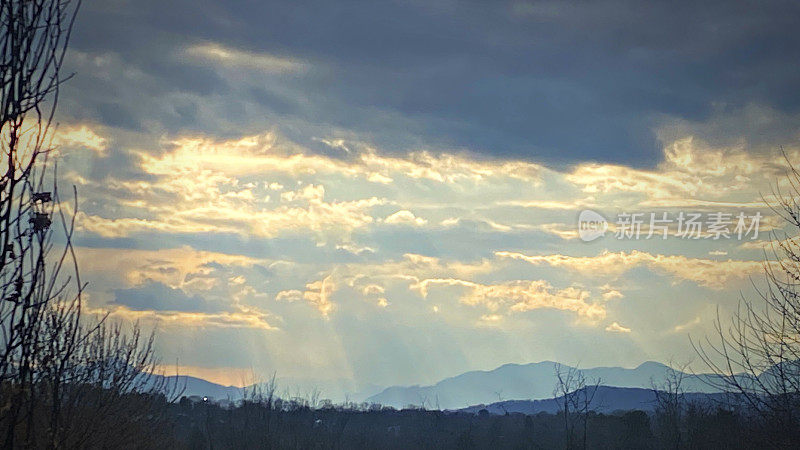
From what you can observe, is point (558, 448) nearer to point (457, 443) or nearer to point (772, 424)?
point (457, 443)

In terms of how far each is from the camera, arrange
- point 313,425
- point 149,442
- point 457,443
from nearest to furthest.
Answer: point 149,442
point 457,443
point 313,425

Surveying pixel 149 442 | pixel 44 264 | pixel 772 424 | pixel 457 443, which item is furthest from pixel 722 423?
pixel 44 264

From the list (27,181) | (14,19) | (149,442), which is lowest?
(149,442)

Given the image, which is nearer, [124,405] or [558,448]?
[124,405]

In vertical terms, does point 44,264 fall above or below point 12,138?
below

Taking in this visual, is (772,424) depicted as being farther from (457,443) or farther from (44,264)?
(457,443)

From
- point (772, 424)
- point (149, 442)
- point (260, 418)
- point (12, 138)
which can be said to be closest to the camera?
point (12, 138)

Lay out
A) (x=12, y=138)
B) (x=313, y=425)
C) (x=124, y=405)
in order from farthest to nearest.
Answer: (x=313, y=425), (x=124, y=405), (x=12, y=138)

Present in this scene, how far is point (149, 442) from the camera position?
25.1 meters

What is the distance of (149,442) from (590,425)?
65257mm

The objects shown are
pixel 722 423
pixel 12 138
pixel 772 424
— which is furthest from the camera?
pixel 722 423

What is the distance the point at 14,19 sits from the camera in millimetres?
6770

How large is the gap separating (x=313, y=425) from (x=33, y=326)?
79758 mm

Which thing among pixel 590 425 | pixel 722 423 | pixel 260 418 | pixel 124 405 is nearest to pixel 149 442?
pixel 124 405
